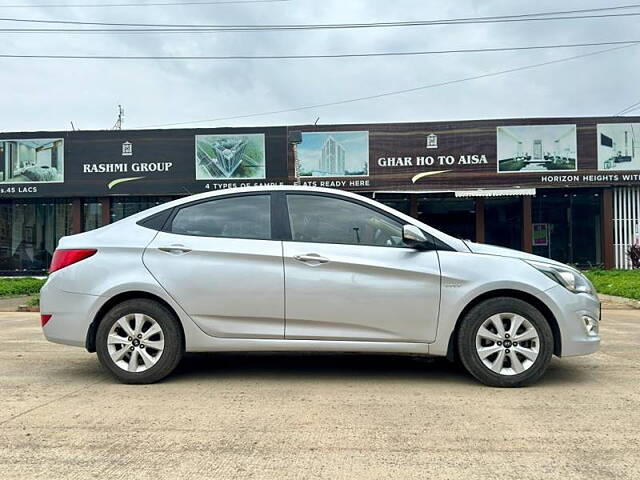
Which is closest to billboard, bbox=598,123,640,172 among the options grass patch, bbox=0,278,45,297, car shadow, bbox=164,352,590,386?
car shadow, bbox=164,352,590,386

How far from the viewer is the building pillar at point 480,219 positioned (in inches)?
719

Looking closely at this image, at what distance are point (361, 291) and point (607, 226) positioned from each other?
15739 mm

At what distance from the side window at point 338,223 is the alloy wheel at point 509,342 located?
1041 millimetres

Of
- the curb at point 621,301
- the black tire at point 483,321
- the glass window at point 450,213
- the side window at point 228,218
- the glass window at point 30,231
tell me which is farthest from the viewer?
the glass window at point 30,231

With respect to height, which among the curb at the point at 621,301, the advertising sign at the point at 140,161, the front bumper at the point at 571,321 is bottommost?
the curb at the point at 621,301

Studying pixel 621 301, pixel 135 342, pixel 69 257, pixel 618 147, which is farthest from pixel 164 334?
pixel 618 147

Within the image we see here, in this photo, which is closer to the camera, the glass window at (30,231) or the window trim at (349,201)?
the window trim at (349,201)

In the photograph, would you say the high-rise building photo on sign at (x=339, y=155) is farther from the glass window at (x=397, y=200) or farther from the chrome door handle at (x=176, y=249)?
the chrome door handle at (x=176, y=249)

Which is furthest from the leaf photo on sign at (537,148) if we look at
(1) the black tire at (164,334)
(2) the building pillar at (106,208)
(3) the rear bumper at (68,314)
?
(3) the rear bumper at (68,314)

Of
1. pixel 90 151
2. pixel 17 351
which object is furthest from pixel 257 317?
pixel 90 151

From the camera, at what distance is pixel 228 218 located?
519 centimetres

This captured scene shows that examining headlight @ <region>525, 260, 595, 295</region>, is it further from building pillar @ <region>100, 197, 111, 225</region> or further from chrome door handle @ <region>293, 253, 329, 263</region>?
building pillar @ <region>100, 197, 111, 225</region>

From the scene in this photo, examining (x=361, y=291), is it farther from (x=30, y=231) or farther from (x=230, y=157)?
(x=30, y=231)

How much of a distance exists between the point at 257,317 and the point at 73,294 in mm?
1684
